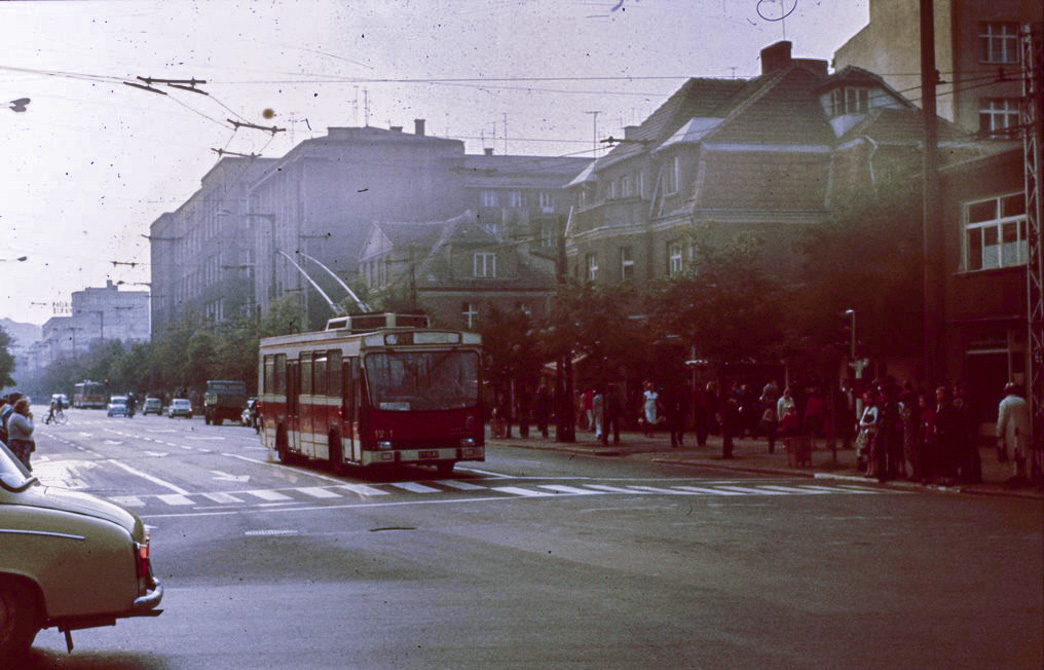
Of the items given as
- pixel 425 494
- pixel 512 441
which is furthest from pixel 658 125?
pixel 425 494

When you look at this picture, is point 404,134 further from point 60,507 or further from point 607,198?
point 60,507

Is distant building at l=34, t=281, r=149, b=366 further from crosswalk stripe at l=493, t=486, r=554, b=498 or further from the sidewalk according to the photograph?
crosswalk stripe at l=493, t=486, r=554, b=498

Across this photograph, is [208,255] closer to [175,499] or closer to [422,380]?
[422,380]

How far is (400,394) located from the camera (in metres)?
27.0

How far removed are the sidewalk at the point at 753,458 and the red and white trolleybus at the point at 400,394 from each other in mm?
7052

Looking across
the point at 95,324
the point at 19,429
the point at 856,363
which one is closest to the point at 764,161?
the point at 856,363

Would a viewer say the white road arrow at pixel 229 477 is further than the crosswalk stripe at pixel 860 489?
Yes

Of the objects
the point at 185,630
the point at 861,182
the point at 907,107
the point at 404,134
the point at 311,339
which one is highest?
the point at 404,134

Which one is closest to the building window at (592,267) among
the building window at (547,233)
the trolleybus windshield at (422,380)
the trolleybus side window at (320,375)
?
the building window at (547,233)

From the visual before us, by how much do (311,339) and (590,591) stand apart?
1966 cm

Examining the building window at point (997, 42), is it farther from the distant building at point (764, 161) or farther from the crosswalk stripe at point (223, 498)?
the crosswalk stripe at point (223, 498)

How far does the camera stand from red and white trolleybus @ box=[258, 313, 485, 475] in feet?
87.7

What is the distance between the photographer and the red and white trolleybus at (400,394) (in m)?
26.7

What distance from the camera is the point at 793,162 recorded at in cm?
5338
